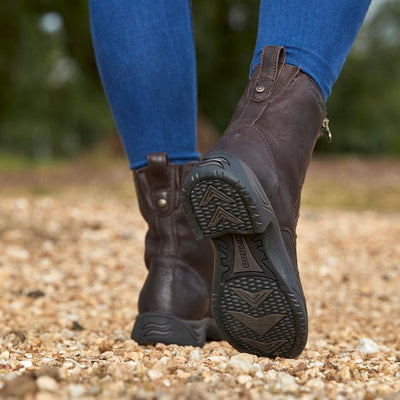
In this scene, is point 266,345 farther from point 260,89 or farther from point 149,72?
point 149,72

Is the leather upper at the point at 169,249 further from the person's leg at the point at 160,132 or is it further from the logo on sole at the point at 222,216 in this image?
the logo on sole at the point at 222,216

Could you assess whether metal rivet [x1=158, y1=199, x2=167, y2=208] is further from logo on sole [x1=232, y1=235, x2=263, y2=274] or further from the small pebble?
the small pebble

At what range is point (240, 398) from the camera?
81 cm

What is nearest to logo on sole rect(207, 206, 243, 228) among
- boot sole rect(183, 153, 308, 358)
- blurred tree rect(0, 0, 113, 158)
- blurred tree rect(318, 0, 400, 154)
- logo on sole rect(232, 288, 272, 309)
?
boot sole rect(183, 153, 308, 358)

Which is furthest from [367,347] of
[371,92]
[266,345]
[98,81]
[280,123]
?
[371,92]

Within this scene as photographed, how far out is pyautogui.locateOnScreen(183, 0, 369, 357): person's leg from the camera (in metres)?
0.95

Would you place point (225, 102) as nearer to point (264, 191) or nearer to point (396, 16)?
point (396, 16)

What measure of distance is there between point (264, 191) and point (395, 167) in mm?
7067

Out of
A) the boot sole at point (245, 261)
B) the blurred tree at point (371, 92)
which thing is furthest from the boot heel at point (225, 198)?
the blurred tree at point (371, 92)

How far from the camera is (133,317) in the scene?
1.70m

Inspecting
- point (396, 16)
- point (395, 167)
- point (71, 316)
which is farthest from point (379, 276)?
point (396, 16)

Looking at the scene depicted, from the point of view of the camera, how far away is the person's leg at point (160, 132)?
126cm

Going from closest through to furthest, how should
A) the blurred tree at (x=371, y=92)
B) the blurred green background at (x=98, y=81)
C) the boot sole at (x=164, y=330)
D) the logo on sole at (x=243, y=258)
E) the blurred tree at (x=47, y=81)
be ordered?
the logo on sole at (x=243, y=258) → the boot sole at (x=164, y=330) → the blurred tree at (x=47, y=81) → the blurred green background at (x=98, y=81) → the blurred tree at (x=371, y=92)

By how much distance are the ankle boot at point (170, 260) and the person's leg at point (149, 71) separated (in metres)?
0.04
